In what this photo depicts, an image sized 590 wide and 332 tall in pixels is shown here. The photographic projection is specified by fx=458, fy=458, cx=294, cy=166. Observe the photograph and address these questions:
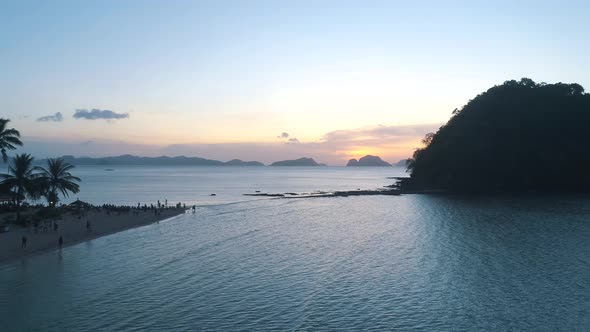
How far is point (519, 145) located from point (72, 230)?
9379 cm

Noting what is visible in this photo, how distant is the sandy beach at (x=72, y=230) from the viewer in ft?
136

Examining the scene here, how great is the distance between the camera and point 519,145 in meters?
105

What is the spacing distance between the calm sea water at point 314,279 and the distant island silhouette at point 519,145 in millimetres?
48548

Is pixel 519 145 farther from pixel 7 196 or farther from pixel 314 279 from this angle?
pixel 7 196

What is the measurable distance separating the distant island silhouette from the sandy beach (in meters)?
67.5

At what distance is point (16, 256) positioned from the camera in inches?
1513

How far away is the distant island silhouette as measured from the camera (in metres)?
101

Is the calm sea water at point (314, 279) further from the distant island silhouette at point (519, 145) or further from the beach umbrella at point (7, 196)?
the distant island silhouette at point (519, 145)

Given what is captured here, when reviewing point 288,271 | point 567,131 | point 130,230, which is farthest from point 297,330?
point 567,131

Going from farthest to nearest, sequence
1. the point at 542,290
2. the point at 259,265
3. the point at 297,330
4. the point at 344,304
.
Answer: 1. the point at 259,265
2. the point at 542,290
3. the point at 344,304
4. the point at 297,330

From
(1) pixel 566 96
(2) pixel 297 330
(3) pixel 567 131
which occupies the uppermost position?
(1) pixel 566 96

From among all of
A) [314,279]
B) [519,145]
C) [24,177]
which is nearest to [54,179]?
[24,177]

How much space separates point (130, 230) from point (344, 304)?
3721cm

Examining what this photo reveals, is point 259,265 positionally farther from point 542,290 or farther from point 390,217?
point 390,217
